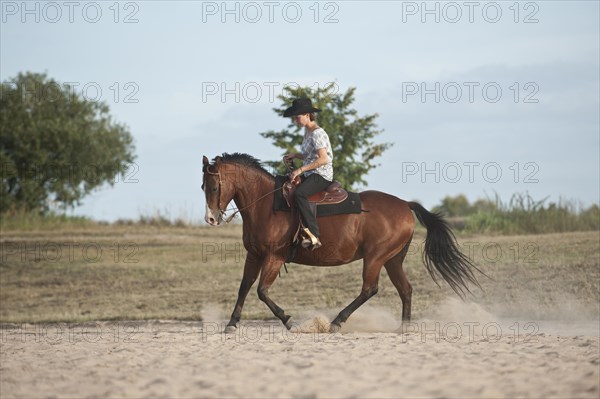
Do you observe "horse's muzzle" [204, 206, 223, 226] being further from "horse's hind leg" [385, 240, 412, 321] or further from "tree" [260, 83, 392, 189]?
"tree" [260, 83, 392, 189]

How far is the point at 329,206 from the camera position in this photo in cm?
1217

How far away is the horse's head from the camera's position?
11633 millimetres

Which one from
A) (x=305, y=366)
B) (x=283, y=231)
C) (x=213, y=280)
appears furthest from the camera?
(x=213, y=280)

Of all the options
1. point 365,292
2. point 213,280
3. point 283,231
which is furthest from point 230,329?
point 213,280

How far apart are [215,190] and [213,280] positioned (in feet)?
40.9

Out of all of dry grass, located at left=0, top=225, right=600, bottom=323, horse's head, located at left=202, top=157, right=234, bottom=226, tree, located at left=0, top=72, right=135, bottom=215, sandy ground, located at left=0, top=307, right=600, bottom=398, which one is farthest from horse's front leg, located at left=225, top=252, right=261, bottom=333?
tree, located at left=0, top=72, right=135, bottom=215

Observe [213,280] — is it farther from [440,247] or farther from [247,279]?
[247,279]

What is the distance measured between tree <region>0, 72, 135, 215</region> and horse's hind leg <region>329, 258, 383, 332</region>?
37.5 metres

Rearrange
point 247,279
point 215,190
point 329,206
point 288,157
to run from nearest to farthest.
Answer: point 215,190 < point 247,279 < point 329,206 < point 288,157

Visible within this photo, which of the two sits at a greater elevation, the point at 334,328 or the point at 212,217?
the point at 212,217

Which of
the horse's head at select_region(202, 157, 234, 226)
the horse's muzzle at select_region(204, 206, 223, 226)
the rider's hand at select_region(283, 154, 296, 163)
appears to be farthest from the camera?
the rider's hand at select_region(283, 154, 296, 163)

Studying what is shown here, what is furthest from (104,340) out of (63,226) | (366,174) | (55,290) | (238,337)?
(63,226)

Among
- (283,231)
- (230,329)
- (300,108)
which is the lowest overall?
(230,329)

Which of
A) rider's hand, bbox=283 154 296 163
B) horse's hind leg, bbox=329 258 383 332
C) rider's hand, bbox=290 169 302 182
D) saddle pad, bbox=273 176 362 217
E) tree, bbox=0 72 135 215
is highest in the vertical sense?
tree, bbox=0 72 135 215
